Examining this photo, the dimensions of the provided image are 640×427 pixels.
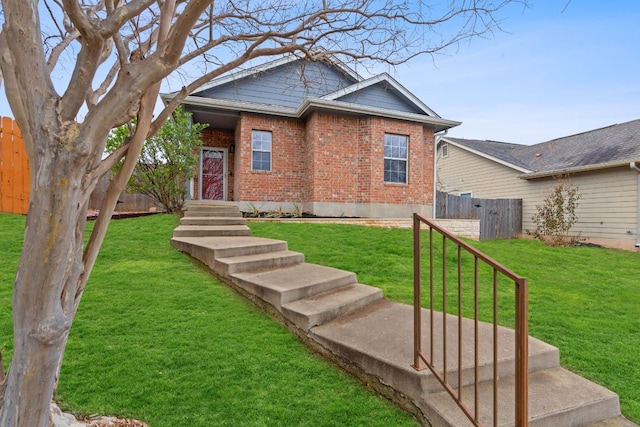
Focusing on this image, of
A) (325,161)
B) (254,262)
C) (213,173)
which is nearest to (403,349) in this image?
(254,262)

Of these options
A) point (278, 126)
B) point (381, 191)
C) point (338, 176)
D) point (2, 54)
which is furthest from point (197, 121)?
point (2, 54)

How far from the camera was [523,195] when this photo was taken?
1381 cm

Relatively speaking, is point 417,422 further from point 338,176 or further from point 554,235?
point 554,235

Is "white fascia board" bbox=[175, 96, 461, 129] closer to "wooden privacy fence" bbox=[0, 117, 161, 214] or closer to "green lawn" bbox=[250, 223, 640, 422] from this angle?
"wooden privacy fence" bbox=[0, 117, 161, 214]

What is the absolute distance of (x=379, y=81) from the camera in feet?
37.4

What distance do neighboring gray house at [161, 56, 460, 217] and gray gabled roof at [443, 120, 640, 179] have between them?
15.3 ft

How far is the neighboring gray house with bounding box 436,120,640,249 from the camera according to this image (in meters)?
10.8

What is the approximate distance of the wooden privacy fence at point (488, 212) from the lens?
12.4 meters

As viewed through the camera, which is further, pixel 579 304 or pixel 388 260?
pixel 388 260

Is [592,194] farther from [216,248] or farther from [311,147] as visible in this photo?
[216,248]

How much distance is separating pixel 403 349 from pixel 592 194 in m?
12.8

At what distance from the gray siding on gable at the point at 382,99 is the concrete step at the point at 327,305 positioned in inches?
341

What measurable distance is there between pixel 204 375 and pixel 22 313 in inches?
51.2

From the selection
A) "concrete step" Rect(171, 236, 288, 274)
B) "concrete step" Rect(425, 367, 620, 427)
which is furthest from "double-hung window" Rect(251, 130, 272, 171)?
"concrete step" Rect(425, 367, 620, 427)
